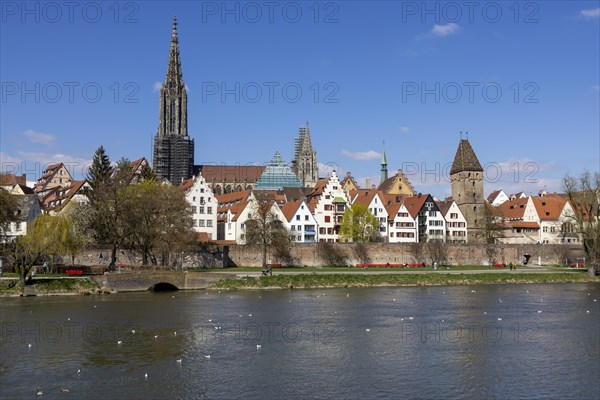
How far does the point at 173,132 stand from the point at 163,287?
103 meters

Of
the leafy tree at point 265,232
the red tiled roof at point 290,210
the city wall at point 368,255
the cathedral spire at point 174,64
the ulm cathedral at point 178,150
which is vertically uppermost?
the cathedral spire at point 174,64

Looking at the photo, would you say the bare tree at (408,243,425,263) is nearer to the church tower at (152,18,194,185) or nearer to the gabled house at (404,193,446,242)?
the gabled house at (404,193,446,242)

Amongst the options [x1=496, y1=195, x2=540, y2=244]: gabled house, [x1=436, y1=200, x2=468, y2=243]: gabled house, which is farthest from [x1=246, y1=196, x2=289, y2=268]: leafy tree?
[x1=496, y1=195, x2=540, y2=244]: gabled house

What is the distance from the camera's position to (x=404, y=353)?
33.7 meters

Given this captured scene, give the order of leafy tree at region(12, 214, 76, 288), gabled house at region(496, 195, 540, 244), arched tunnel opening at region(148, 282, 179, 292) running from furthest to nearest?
gabled house at region(496, 195, 540, 244) < arched tunnel opening at region(148, 282, 179, 292) < leafy tree at region(12, 214, 76, 288)

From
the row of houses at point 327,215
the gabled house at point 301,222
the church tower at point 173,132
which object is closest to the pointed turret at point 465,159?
the row of houses at point 327,215

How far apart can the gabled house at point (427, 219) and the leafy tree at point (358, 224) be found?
11.1 meters

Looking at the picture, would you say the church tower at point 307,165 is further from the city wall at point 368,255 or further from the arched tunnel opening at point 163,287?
the arched tunnel opening at point 163,287

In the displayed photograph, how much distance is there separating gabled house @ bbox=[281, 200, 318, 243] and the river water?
4380cm

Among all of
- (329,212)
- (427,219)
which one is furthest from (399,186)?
(329,212)

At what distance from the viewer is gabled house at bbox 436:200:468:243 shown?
4380 inches

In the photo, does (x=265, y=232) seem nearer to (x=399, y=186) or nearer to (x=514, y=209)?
(x=514, y=209)

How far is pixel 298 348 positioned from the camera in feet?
114

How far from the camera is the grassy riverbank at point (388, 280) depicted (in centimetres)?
6525
